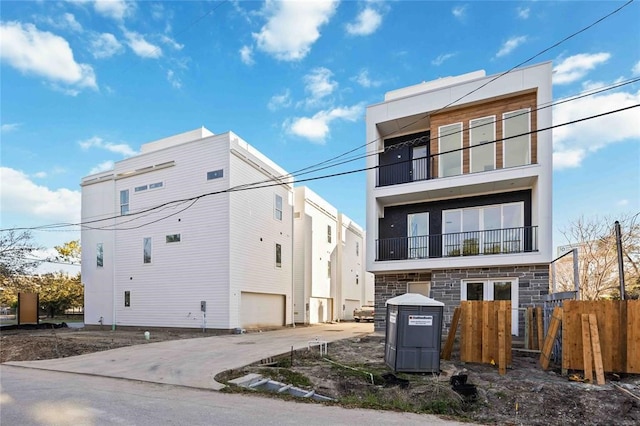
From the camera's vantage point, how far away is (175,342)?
14500 mm

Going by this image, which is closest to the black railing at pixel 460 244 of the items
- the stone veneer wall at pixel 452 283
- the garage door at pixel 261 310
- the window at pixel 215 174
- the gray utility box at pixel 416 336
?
the stone veneer wall at pixel 452 283

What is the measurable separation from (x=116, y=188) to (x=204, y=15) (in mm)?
14854

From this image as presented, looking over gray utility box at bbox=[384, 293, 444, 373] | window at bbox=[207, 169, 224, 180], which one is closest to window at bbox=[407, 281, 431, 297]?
gray utility box at bbox=[384, 293, 444, 373]

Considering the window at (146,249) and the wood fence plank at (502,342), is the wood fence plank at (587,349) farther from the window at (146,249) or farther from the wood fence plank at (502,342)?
the window at (146,249)

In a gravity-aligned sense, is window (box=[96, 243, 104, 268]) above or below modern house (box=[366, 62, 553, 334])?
below

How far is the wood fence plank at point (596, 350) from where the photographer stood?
7.43 meters

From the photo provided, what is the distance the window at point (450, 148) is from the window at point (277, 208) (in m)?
11.0

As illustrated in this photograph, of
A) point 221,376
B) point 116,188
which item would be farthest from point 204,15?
point 116,188

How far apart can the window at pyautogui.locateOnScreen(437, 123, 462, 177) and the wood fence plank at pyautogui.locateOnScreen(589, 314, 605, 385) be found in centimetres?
823

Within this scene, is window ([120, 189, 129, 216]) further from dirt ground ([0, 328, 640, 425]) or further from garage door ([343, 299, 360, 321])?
garage door ([343, 299, 360, 321])

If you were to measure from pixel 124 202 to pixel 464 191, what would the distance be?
18.6 meters

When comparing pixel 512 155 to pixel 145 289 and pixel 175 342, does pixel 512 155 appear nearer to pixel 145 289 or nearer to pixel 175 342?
pixel 175 342

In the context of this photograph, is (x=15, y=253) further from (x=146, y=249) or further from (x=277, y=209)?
(x=277, y=209)

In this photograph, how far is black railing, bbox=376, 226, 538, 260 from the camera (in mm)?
14289
